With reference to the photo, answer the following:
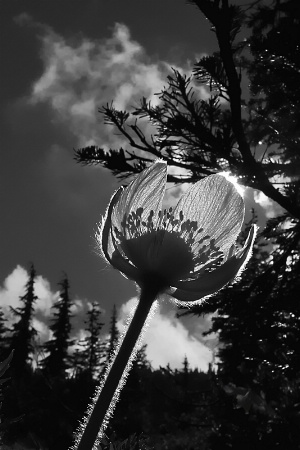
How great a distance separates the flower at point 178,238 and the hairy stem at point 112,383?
7 cm

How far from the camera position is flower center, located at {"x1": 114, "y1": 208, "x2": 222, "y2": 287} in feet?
1.98

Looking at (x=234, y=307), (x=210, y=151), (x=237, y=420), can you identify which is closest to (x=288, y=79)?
(x=210, y=151)

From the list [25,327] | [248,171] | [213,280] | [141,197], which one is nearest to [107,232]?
[141,197]

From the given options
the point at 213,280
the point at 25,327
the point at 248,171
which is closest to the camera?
the point at 213,280

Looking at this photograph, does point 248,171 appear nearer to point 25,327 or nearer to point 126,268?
point 126,268

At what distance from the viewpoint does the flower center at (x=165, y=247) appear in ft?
1.98

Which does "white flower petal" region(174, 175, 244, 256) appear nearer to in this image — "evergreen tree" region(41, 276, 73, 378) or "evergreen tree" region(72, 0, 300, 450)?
"evergreen tree" region(72, 0, 300, 450)

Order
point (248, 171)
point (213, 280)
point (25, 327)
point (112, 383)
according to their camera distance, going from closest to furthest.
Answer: point (112, 383) < point (213, 280) < point (248, 171) < point (25, 327)

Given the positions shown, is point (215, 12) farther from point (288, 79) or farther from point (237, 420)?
point (237, 420)

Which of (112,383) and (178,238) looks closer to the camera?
(112,383)

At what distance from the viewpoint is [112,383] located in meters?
0.44

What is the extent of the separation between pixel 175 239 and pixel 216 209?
0.26 feet

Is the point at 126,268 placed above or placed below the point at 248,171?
below

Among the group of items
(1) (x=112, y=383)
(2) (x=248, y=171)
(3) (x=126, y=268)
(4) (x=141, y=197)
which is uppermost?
(2) (x=248, y=171)
